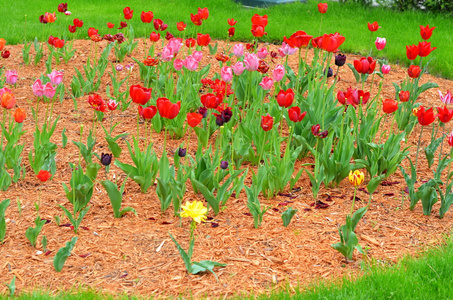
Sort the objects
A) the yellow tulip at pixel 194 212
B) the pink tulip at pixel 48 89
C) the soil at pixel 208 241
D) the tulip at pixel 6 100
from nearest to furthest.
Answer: the yellow tulip at pixel 194 212 → the soil at pixel 208 241 → the tulip at pixel 6 100 → the pink tulip at pixel 48 89

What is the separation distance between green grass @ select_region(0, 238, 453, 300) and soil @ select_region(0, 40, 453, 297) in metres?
0.10

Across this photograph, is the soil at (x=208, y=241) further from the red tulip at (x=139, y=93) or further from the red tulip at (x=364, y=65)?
the red tulip at (x=364, y=65)

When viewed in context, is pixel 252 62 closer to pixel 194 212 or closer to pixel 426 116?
pixel 426 116

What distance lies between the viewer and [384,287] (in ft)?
9.13

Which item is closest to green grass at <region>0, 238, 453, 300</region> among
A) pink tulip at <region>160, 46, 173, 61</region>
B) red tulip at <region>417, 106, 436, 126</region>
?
red tulip at <region>417, 106, 436, 126</region>

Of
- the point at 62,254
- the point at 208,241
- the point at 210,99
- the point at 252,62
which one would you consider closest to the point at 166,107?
the point at 210,99

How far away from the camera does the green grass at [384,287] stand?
274 centimetres

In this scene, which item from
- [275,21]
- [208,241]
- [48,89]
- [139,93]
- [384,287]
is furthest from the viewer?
[275,21]

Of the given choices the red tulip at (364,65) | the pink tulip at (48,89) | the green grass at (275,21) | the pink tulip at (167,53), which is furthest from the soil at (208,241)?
the green grass at (275,21)

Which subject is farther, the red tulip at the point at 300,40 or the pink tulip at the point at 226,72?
the pink tulip at the point at 226,72

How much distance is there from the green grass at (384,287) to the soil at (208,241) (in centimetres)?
10

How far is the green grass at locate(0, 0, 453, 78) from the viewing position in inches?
298

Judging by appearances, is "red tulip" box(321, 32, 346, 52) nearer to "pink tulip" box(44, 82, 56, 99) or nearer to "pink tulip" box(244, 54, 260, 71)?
"pink tulip" box(244, 54, 260, 71)

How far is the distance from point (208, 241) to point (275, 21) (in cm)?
651
